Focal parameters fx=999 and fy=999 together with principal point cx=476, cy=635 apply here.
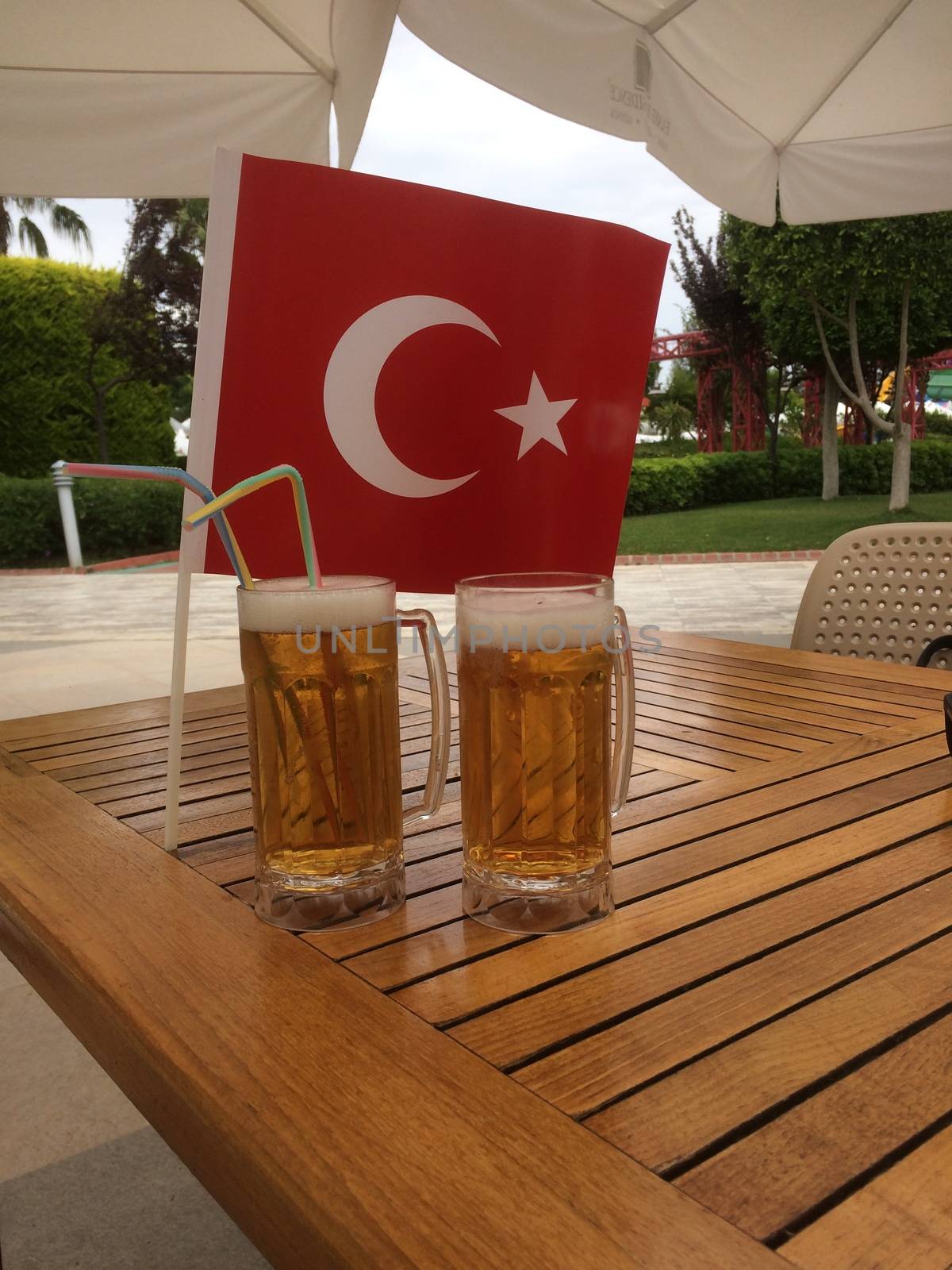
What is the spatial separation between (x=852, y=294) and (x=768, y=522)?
3.10 m

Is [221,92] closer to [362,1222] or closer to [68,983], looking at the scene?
[68,983]

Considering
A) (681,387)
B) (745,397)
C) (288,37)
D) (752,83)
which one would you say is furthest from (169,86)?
(681,387)

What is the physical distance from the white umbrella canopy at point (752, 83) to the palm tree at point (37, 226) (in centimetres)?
2151

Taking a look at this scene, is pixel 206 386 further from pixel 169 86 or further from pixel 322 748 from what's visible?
pixel 169 86

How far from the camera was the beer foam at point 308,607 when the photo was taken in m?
0.63

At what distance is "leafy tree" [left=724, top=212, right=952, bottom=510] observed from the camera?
38.2ft

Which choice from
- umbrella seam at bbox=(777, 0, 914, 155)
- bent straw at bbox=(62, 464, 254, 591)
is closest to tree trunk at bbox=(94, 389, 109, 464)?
umbrella seam at bbox=(777, 0, 914, 155)

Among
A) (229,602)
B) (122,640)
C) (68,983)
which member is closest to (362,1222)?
(68,983)

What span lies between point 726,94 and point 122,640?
4528mm

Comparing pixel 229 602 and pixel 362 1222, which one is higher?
pixel 362 1222

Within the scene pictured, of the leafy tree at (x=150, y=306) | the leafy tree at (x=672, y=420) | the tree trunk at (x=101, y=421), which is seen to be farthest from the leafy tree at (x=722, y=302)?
the tree trunk at (x=101, y=421)

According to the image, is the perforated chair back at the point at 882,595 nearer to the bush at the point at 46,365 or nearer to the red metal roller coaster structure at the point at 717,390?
the bush at the point at 46,365

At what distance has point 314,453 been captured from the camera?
888 millimetres

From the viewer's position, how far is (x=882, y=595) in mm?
1999
